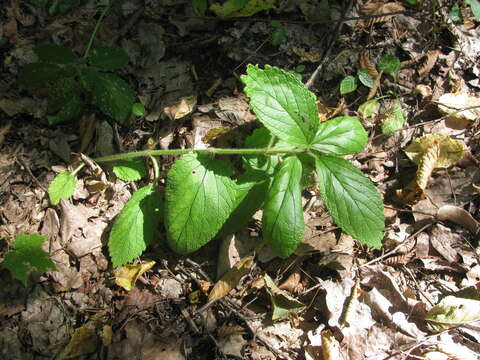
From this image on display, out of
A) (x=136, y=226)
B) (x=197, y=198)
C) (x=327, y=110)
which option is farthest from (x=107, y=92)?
(x=327, y=110)

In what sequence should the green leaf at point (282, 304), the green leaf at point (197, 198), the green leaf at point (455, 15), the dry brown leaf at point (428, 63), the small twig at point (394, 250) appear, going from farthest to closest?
the green leaf at point (455, 15) < the dry brown leaf at point (428, 63) < the small twig at point (394, 250) < the green leaf at point (282, 304) < the green leaf at point (197, 198)

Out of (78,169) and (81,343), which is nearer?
(81,343)

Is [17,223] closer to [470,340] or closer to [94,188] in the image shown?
[94,188]

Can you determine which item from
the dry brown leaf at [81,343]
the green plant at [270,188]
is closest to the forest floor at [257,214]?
the dry brown leaf at [81,343]

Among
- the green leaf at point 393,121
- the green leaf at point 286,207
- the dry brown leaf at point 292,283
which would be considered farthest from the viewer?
the green leaf at point 393,121

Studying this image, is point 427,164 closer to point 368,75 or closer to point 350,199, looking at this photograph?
point 368,75

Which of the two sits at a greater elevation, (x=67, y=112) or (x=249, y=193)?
(x=67, y=112)

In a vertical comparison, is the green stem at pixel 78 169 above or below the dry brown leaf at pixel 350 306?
above

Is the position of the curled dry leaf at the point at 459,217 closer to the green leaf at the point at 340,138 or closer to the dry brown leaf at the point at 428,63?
the green leaf at the point at 340,138
